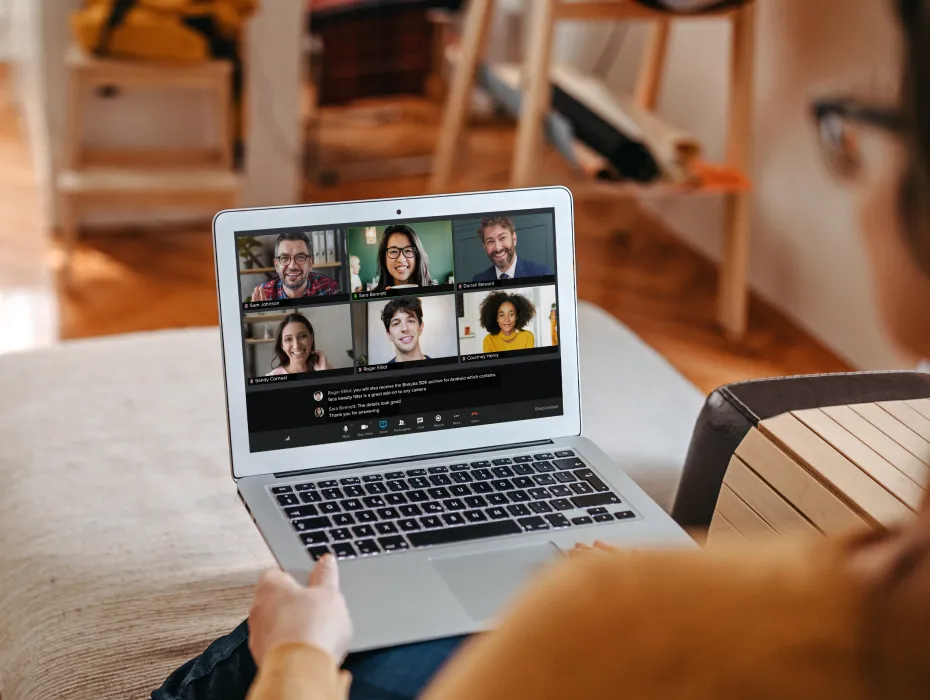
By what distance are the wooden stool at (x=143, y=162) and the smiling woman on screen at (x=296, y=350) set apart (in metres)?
1.92

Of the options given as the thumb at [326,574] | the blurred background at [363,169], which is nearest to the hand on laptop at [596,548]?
the thumb at [326,574]

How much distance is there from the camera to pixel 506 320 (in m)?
1.11

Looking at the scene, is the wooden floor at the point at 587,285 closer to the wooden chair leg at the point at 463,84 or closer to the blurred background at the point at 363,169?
the blurred background at the point at 363,169

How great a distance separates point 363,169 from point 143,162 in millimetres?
879

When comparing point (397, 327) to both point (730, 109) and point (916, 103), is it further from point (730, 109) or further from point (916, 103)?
point (730, 109)

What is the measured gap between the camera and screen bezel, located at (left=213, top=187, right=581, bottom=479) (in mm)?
1034

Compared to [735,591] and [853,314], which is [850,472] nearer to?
[735,591]

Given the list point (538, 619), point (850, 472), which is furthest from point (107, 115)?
point (538, 619)

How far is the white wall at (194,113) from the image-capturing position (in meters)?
3.01

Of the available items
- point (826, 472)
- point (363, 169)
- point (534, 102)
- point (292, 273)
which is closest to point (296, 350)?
point (292, 273)

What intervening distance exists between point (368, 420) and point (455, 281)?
151 millimetres

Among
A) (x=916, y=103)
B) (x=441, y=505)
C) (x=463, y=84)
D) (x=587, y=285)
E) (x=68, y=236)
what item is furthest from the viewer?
(x=463, y=84)

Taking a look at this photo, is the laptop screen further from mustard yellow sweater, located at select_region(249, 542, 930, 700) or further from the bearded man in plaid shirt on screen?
mustard yellow sweater, located at select_region(249, 542, 930, 700)

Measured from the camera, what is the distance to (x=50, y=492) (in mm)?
1213
